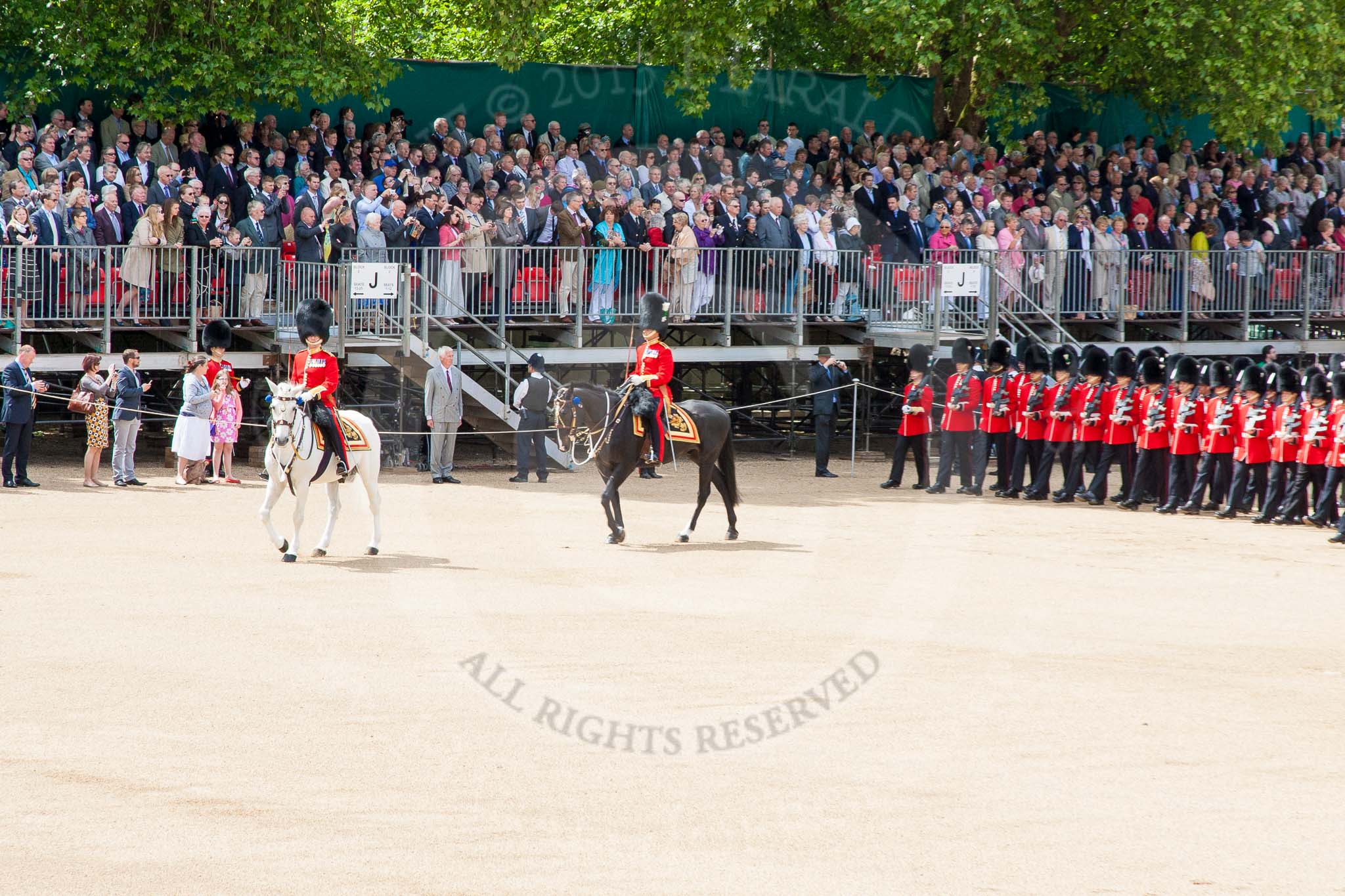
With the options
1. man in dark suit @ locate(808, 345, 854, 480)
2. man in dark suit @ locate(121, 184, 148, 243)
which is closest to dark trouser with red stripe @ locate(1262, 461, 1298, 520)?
man in dark suit @ locate(808, 345, 854, 480)

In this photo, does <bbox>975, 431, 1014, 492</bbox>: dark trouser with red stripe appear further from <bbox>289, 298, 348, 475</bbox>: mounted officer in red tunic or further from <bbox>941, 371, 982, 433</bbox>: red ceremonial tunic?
<bbox>289, 298, 348, 475</bbox>: mounted officer in red tunic

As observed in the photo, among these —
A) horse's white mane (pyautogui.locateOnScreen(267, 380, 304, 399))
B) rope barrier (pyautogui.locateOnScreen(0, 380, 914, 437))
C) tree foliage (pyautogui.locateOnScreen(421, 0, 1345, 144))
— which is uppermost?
tree foliage (pyautogui.locateOnScreen(421, 0, 1345, 144))

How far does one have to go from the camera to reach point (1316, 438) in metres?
16.5

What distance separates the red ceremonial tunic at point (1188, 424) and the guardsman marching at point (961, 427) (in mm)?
2447

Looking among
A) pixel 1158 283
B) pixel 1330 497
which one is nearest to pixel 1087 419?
pixel 1330 497

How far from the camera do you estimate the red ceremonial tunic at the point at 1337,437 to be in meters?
16.1

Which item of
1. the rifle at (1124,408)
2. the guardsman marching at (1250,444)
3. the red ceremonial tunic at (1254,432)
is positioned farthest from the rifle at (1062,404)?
the red ceremonial tunic at (1254,432)

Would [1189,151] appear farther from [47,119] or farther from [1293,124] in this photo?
[47,119]

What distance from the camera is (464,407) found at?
20.2 m

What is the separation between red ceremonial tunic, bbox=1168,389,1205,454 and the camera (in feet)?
57.9

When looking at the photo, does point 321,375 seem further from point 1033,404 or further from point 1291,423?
point 1291,423

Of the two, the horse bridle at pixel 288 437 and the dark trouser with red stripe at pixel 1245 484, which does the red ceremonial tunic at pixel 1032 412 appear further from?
the horse bridle at pixel 288 437

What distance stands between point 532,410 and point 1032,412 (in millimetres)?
5827

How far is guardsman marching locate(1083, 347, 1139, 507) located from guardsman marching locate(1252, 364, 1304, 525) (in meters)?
1.62
